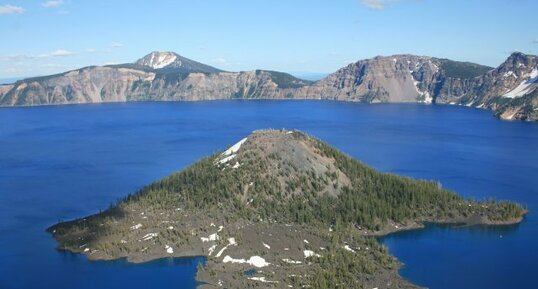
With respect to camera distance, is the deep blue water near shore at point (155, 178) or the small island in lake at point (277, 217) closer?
the small island in lake at point (277, 217)

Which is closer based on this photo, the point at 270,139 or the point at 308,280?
the point at 308,280

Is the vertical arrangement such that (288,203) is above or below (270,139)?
below

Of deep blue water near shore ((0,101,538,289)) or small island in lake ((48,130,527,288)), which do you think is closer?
small island in lake ((48,130,527,288))

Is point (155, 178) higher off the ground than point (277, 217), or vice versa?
point (277, 217)

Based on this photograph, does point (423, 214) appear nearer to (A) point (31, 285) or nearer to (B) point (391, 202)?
(B) point (391, 202)

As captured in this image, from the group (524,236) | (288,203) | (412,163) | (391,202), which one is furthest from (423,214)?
(412,163)

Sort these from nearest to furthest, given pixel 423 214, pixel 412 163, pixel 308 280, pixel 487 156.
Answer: pixel 308 280
pixel 423 214
pixel 412 163
pixel 487 156

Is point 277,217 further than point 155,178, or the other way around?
point 155,178

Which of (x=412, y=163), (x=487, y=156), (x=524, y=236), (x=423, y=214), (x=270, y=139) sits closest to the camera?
(x=524, y=236)
